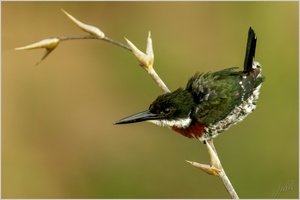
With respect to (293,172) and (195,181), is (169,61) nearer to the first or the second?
(195,181)

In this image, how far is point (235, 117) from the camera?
4.49 metres

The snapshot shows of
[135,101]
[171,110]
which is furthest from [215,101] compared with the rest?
[135,101]

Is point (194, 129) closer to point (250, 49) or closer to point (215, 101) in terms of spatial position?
point (215, 101)

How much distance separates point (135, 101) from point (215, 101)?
3.43 m

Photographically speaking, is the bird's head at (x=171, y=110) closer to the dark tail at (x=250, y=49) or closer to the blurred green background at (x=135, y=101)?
the dark tail at (x=250, y=49)

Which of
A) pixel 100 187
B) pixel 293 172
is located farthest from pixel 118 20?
pixel 293 172

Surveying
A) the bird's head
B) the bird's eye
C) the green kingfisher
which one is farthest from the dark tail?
the bird's eye

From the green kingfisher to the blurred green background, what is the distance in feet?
6.77

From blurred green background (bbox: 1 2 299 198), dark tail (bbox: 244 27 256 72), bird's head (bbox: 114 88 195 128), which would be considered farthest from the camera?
blurred green background (bbox: 1 2 299 198)

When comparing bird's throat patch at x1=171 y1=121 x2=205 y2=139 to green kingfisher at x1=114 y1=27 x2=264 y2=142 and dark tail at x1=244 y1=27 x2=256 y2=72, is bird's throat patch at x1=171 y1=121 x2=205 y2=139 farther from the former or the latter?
dark tail at x1=244 y1=27 x2=256 y2=72

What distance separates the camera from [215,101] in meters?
4.45

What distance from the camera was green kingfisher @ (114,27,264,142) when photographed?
434 cm

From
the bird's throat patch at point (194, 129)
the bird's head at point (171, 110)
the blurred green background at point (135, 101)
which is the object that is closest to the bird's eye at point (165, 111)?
the bird's head at point (171, 110)

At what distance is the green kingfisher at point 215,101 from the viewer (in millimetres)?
4343
